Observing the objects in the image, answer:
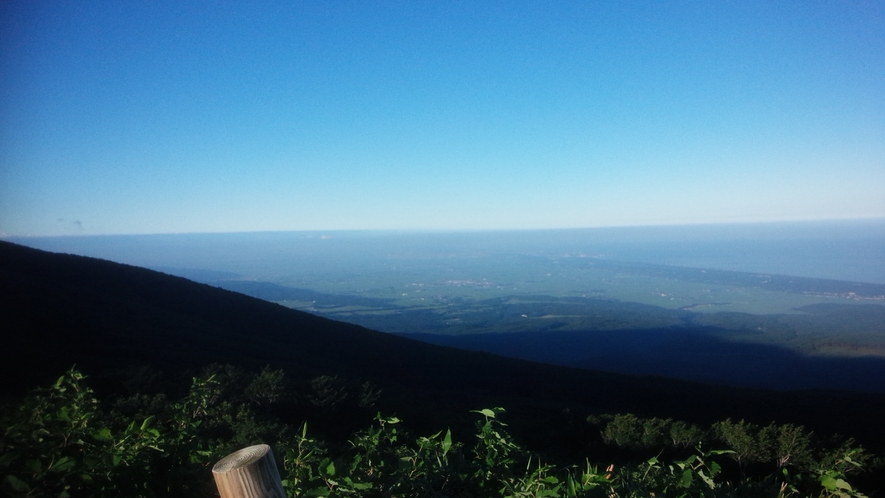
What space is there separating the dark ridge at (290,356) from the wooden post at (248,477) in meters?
13.8

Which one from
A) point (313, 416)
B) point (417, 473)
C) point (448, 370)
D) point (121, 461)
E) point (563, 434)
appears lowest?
point (448, 370)

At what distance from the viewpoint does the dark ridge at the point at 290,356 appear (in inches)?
679

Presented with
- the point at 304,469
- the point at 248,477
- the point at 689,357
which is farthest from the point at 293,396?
the point at 689,357

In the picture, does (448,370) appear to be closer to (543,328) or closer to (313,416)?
(313,416)

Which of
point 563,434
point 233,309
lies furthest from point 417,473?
point 233,309

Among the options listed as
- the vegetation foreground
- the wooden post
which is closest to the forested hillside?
the vegetation foreground

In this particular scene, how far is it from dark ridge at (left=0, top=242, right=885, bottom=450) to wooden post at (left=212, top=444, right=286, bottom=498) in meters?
13.8

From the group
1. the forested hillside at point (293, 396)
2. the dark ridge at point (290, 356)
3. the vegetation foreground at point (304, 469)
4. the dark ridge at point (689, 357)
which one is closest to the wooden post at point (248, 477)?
the vegetation foreground at point (304, 469)

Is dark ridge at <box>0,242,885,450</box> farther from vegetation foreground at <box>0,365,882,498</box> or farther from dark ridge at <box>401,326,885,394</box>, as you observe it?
dark ridge at <box>401,326,885,394</box>

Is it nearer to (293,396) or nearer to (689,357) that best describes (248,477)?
(293,396)

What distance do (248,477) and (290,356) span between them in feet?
81.1

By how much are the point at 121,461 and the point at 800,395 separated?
30471 mm

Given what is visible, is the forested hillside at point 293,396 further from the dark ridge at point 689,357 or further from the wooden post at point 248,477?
the dark ridge at point 689,357

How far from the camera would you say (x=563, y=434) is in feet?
46.2
